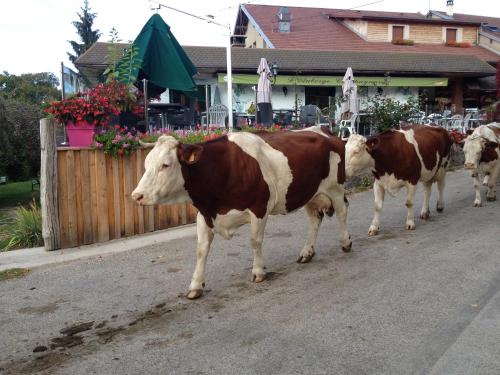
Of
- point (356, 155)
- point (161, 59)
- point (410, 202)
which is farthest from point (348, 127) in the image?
point (356, 155)

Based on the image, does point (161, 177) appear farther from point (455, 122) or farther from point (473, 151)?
point (455, 122)

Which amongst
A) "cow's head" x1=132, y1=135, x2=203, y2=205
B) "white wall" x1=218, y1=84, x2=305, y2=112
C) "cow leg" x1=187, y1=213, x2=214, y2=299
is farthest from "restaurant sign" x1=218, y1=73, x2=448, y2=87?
"cow's head" x1=132, y1=135, x2=203, y2=205

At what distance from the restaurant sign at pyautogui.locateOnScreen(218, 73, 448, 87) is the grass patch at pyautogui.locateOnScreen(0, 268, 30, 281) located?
15747mm

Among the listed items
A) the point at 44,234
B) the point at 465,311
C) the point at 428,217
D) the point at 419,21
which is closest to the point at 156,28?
the point at 44,234

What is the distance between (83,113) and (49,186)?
128 cm

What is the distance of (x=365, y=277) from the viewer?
5.71 m

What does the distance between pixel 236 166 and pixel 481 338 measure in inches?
105

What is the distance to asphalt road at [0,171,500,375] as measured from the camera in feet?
12.3

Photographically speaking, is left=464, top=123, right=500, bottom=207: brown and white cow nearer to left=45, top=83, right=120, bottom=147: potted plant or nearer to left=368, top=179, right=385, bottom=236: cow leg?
left=368, top=179, right=385, bottom=236: cow leg

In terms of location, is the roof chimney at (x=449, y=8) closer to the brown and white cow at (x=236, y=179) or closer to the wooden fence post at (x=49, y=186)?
the brown and white cow at (x=236, y=179)

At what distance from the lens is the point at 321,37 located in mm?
31703

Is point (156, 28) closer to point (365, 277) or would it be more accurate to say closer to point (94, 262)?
point (94, 262)

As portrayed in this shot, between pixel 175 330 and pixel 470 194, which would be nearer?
pixel 175 330

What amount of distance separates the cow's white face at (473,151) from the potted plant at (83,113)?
21.6 feet
